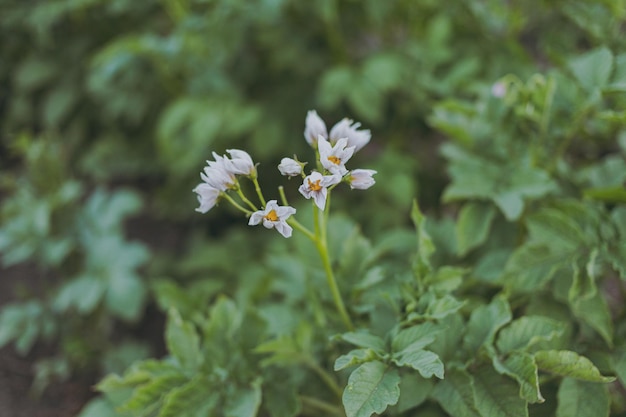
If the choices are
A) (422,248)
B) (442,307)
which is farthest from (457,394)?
(422,248)

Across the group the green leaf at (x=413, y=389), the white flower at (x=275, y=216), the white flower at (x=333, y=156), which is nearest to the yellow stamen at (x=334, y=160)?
the white flower at (x=333, y=156)

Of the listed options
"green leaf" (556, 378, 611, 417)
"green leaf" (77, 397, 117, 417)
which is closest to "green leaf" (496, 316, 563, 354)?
"green leaf" (556, 378, 611, 417)

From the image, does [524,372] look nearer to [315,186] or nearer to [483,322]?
[483,322]

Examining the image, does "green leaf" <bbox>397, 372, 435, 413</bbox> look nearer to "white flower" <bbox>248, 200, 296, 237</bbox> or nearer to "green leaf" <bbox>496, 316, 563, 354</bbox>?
"green leaf" <bbox>496, 316, 563, 354</bbox>

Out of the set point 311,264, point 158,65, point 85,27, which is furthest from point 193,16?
point 311,264

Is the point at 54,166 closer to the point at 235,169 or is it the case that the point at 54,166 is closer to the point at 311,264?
the point at 311,264

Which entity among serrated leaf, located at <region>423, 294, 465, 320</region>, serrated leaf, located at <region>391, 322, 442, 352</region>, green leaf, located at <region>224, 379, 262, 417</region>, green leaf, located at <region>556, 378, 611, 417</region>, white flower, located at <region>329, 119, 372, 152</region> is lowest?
green leaf, located at <region>556, 378, 611, 417</region>

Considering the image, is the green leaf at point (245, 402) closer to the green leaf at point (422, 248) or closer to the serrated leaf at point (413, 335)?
the serrated leaf at point (413, 335)
